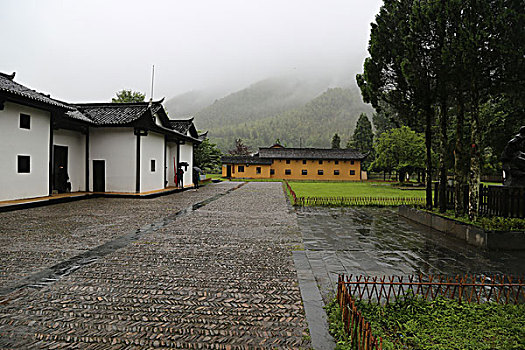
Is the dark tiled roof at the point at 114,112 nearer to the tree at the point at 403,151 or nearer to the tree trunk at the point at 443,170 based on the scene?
the tree trunk at the point at 443,170

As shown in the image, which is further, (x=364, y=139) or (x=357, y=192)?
(x=364, y=139)

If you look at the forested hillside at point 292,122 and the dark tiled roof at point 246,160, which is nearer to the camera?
the dark tiled roof at point 246,160

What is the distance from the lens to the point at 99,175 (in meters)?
18.9

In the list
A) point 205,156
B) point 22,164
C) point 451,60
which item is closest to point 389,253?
point 451,60

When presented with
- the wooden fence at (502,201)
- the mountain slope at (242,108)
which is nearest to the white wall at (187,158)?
the wooden fence at (502,201)

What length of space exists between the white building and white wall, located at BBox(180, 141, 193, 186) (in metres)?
2.21

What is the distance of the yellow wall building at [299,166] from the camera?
48750mm

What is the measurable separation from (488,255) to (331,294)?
4226 millimetres

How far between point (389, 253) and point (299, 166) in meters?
42.7

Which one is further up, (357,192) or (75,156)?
(75,156)

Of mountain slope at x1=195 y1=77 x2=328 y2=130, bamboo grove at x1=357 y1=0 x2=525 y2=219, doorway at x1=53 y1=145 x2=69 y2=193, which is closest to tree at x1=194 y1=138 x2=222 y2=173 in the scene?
doorway at x1=53 y1=145 x2=69 y2=193

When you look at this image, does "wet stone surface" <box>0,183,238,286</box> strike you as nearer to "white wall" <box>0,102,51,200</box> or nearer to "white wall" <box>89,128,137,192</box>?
"white wall" <box>0,102,51,200</box>

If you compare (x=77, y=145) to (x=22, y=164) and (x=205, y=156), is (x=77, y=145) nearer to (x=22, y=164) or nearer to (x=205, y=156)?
(x=22, y=164)

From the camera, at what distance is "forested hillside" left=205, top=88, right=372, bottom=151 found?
127688 mm
